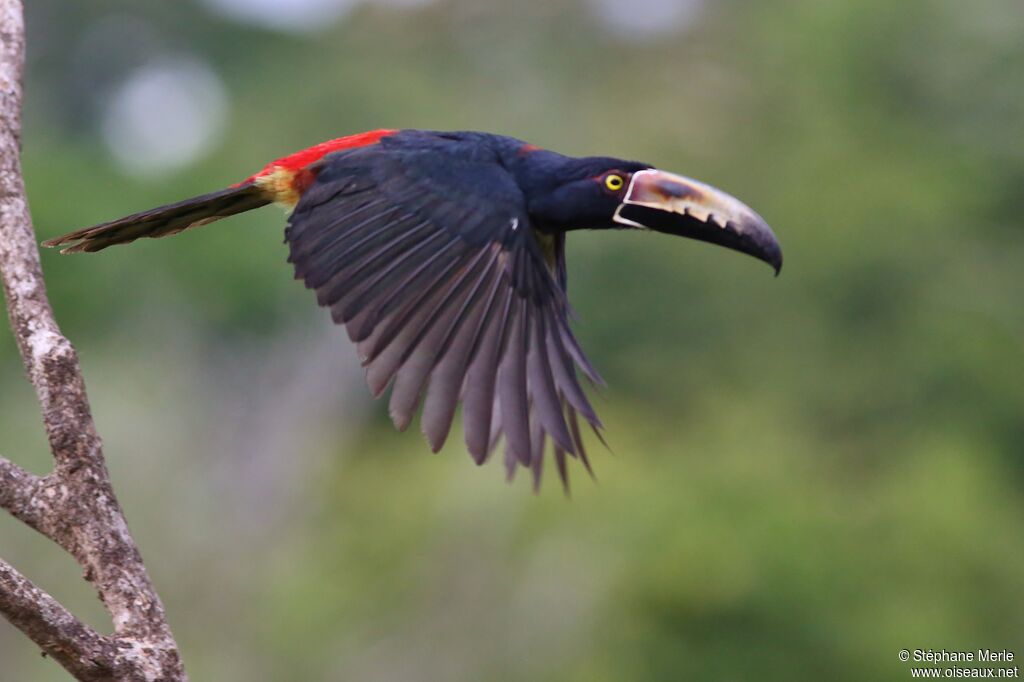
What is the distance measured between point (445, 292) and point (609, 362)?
14.3 m

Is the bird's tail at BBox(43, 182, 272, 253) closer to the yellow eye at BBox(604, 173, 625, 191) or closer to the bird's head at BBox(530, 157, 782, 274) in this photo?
the bird's head at BBox(530, 157, 782, 274)

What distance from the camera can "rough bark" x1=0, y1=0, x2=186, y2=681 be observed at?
3.52 metres

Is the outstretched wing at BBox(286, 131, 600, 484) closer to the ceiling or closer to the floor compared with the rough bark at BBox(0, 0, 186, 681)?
closer to the ceiling

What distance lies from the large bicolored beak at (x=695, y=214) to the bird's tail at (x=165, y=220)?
1.32 meters

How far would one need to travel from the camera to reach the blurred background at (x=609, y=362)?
35.5 feet

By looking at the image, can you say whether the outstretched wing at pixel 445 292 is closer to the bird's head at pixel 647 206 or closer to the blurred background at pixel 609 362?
the bird's head at pixel 647 206

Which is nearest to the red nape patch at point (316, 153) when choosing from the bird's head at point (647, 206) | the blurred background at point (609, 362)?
the bird's head at point (647, 206)

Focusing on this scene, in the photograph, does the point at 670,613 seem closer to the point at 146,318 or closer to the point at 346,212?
the point at 346,212

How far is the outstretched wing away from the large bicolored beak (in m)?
0.39

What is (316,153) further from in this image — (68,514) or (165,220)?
(68,514)

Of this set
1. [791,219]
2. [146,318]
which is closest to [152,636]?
[146,318]

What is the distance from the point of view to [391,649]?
36.8 feet

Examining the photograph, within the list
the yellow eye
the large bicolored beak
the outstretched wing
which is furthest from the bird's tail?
the large bicolored beak

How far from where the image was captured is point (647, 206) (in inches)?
210
